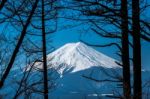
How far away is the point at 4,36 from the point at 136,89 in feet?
11.1

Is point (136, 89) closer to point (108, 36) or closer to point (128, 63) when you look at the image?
point (108, 36)

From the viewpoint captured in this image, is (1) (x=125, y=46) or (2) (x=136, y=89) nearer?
(2) (x=136, y=89)

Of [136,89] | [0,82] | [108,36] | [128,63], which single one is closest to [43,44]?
[128,63]

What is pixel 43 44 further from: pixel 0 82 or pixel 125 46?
pixel 0 82

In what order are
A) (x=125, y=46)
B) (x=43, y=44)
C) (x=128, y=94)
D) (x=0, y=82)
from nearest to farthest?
1. (x=0, y=82)
2. (x=128, y=94)
3. (x=125, y=46)
4. (x=43, y=44)

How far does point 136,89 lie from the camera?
271 inches

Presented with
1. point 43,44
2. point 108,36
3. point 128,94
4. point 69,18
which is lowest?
point 43,44

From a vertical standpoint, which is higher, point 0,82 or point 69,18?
point 69,18

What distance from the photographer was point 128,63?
10266mm

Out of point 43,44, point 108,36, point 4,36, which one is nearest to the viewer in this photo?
point 108,36

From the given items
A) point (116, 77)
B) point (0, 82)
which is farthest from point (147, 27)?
point (116, 77)

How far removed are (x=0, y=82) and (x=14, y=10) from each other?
0.95 meters

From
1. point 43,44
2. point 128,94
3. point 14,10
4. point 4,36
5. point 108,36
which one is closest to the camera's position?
point 14,10

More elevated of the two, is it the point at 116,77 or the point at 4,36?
the point at 4,36
